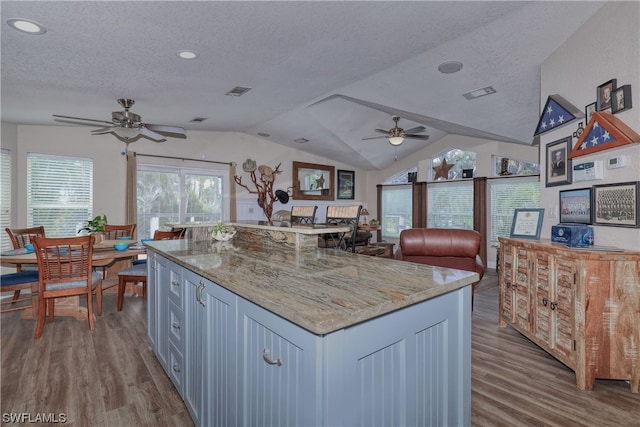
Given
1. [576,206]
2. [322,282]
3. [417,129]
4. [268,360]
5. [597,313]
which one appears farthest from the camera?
[417,129]

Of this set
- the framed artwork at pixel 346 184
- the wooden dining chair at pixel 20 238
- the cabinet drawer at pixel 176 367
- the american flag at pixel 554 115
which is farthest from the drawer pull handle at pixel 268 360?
the framed artwork at pixel 346 184

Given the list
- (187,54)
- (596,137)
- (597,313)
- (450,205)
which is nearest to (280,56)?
(187,54)

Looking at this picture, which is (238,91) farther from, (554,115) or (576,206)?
(576,206)

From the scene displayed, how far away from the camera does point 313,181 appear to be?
27.1 feet

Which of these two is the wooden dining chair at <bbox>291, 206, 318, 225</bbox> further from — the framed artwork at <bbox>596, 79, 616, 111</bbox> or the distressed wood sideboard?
the framed artwork at <bbox>596, 79, 616, 111</bbox>

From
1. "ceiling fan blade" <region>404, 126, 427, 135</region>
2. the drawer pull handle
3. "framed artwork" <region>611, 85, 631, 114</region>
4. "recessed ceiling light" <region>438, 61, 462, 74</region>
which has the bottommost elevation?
the drawer pull handle

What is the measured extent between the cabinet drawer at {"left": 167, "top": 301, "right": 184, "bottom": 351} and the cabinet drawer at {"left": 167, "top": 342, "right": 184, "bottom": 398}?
50 millimetres

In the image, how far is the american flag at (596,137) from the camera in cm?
233

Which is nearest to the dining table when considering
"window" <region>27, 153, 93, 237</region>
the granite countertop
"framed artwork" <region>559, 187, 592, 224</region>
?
"window" <region>27, 153, 93, 237</region>

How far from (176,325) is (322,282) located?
46.7 inches

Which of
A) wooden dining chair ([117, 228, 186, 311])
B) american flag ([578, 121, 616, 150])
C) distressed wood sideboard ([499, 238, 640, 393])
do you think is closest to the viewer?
distressed wood sideboard ([499, 238, 640, 393])

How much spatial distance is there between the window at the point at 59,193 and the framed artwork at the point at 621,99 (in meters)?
6.65

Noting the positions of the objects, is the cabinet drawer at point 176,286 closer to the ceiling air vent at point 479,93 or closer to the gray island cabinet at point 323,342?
the gray island cabinet at point 323,342

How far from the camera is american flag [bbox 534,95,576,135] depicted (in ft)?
9.23
